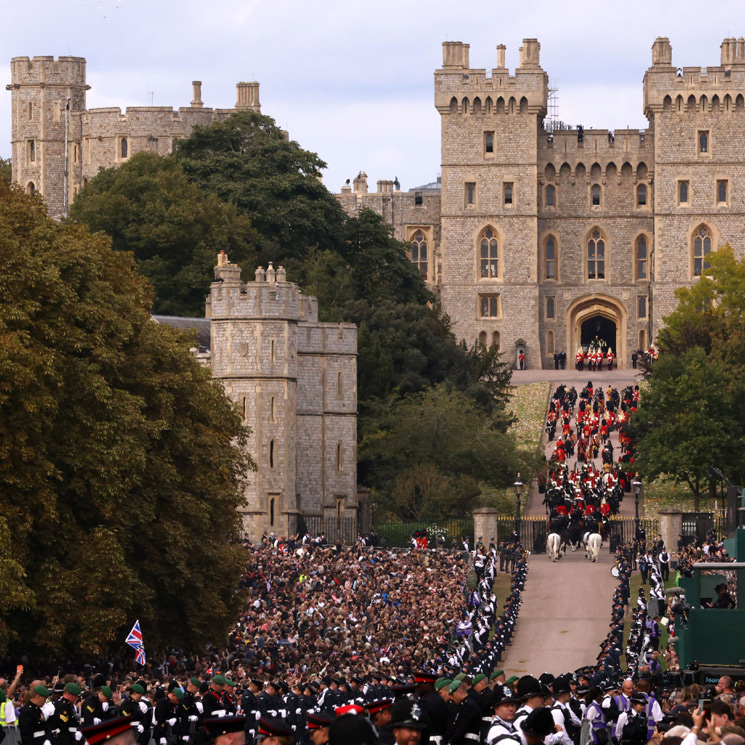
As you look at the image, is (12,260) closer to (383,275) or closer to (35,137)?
(383,275)

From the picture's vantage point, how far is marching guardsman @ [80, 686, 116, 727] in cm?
1997

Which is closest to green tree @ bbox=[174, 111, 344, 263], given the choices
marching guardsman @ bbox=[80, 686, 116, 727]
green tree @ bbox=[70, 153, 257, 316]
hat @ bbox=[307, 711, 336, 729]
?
green tree @ bbox=[70, 153, 257, 316]

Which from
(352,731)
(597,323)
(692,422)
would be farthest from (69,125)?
(352,731)

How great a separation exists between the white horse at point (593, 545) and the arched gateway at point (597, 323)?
49.8 meters

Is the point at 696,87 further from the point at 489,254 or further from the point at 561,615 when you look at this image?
the point at 561,615

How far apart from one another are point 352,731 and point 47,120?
87780 millimetres

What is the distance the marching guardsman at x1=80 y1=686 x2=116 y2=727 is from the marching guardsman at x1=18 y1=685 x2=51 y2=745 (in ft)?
1.34

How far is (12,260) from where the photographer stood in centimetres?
3231

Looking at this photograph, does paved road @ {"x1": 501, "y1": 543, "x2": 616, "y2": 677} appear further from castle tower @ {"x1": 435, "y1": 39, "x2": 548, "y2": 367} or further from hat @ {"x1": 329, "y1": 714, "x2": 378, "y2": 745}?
castle tower @ {"x1": 435, "y1": 39, "x2": 548, "y2": 367}

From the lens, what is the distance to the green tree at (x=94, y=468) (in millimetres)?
31234

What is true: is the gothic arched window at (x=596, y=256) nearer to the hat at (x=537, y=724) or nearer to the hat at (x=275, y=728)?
the hat at (x=537, y=724)

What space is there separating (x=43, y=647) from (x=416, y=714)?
60.7 feet

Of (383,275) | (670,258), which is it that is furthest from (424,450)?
(670,258)

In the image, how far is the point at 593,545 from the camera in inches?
1885
